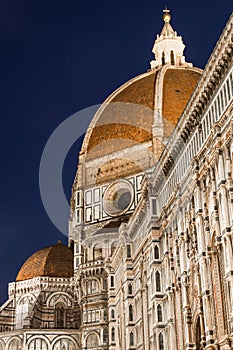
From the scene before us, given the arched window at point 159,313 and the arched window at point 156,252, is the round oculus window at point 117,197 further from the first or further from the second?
the arched window at point 159,313

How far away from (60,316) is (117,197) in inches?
494

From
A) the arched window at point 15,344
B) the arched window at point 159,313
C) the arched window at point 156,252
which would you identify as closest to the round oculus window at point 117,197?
the arched window at point 15,344

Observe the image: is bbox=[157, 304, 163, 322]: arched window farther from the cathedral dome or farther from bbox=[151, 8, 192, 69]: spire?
bbox=[151, 8, 192, 69]: spire

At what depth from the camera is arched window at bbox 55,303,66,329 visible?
2312 inches

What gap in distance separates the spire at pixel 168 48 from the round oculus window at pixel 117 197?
65.1 ft

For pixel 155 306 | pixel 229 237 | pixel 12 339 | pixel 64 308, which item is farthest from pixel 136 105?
pixel 229 237

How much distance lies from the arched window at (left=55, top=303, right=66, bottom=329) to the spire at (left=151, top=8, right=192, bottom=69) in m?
30.6

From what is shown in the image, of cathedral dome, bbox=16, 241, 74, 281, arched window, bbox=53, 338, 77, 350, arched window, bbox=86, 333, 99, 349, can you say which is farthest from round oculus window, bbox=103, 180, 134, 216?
arched window, bbox=53, 338, 77, 350

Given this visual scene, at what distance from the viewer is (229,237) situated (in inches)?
968

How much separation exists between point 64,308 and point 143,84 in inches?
973

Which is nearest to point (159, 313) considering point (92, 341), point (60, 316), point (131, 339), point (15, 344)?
Result: point (131, 339)

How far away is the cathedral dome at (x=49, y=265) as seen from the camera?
61750 millimetres

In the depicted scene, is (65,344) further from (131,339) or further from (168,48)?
(168,48)

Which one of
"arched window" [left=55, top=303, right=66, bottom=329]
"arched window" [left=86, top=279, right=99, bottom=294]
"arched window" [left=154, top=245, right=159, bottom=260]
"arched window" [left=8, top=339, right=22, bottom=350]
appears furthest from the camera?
"arched window" [left=55, top=303, right=66, bottom=329]
